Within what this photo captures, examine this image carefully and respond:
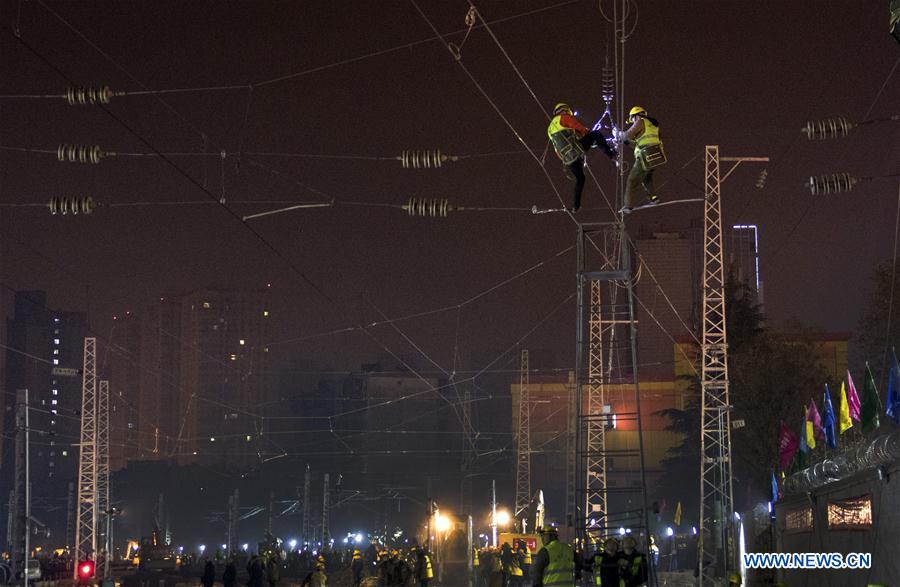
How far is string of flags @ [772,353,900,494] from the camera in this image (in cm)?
2152

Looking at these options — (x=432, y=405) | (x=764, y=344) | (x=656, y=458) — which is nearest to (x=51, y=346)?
(x=432, y=405)

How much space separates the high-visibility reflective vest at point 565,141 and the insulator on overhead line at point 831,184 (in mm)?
7969

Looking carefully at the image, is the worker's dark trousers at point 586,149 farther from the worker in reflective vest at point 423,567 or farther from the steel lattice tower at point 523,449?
the steel lattice tower at point 523,449

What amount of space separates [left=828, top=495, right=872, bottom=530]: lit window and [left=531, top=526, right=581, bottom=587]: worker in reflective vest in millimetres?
8299

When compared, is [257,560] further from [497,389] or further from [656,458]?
[497,389]

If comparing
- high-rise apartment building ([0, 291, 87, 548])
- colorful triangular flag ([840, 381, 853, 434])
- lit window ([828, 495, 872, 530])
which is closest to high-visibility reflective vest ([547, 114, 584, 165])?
lit window ([828, 495, 872, 530])

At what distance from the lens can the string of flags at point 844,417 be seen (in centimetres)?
2152

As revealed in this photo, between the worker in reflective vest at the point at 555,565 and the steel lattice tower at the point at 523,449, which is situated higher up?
the steel lattice tower at the point at 523,449

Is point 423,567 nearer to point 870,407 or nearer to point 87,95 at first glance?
point 870,407

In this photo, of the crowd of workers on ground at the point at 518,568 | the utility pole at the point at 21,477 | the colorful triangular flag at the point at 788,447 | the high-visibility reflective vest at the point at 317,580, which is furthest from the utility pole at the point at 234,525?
the high-visibility reflective vest at the point at 317,580

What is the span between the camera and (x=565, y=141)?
16609 mm

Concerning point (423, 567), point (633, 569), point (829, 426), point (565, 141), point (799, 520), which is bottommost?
point (423, 567)

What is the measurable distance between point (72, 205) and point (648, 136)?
10.0 m

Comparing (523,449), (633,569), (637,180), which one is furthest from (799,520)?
(523,449)
